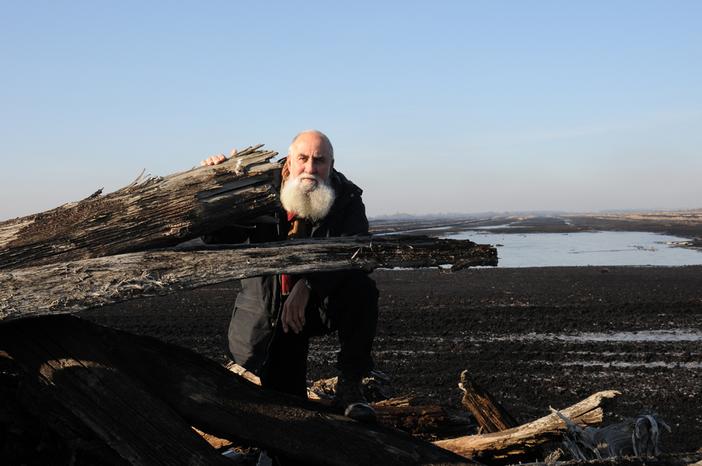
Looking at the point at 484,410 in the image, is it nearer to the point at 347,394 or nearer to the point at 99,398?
the point at 347,394

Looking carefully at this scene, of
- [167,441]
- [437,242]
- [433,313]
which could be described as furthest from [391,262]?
[433,313]

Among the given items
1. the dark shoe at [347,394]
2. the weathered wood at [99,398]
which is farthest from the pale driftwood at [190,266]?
the dark shoe at [347,394]

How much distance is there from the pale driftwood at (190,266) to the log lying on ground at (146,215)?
0.12m

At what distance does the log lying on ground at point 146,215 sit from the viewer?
365 cm

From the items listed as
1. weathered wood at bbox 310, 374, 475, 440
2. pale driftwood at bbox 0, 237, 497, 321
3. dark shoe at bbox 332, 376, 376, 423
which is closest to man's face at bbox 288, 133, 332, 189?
pale driftwood at bbox 0, 237, 497, 321

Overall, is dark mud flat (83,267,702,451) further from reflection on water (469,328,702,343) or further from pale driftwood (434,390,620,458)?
pale driftwood (434,390,620,458)

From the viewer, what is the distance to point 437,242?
366cm

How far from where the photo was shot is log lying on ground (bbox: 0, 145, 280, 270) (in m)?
3.65

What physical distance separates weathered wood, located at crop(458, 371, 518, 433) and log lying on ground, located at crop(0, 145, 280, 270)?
2.09 metres

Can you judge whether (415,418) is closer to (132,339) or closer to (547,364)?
(132,339)

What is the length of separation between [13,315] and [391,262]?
5.84 ft

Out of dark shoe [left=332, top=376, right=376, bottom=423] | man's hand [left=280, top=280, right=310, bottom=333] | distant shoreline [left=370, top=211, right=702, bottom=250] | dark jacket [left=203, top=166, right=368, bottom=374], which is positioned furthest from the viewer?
distant shoreline [left=370, top=211, right=702, bottom=250]

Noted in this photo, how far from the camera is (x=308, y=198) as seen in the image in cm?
454

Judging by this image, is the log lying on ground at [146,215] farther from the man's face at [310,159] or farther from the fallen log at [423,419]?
the fallen log at [423,419]
